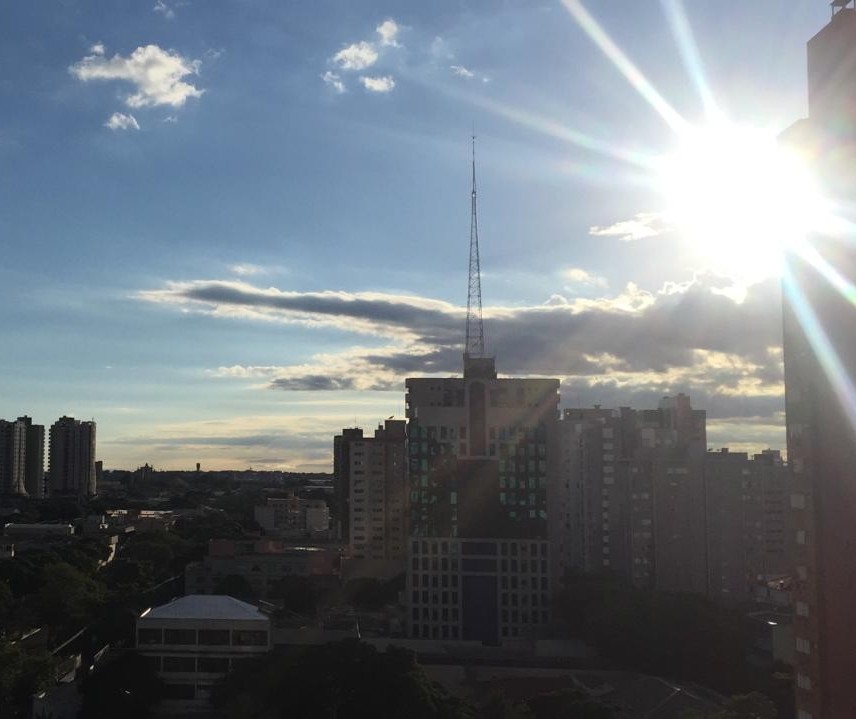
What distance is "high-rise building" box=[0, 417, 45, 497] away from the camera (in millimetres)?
96938

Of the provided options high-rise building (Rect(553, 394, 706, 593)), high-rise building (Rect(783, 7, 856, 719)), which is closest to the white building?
high-rise building (Rect(783, 7, 856, 719))

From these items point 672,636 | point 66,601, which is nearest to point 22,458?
point 66,601

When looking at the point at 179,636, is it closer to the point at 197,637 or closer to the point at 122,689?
the point at 197,637

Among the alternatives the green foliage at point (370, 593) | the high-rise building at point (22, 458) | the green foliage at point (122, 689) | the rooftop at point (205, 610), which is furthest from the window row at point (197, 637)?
the high-rise building at point (22, 458)

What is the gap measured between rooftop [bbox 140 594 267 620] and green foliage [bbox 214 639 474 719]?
4590 millimetres

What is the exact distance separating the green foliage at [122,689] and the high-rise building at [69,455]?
8438cm

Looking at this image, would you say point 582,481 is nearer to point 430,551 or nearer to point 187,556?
point 430,551

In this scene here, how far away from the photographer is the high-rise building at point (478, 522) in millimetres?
34219

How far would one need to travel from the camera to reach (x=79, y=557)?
Answer: 45.3 meters

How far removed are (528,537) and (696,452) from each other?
11007 millimetres

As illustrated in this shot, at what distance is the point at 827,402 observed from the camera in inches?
414

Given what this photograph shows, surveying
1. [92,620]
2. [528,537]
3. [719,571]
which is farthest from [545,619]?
[92,620]

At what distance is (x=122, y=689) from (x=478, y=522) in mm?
15046

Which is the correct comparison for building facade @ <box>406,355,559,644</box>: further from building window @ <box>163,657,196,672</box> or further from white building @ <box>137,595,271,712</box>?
building window @ <box>163,657,196,672</box>
